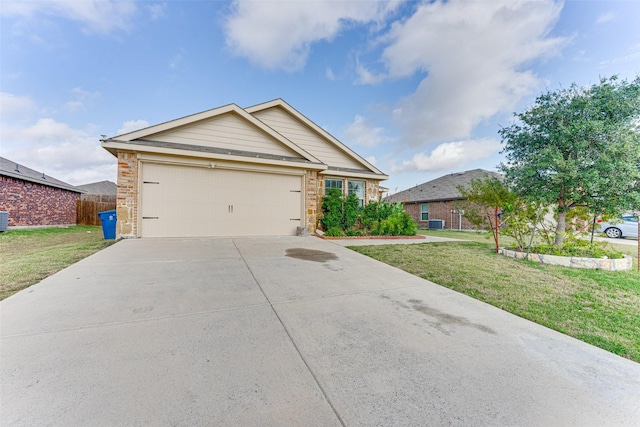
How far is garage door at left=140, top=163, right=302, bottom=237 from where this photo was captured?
7664 mm

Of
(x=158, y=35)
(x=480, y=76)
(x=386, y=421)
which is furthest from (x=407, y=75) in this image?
(x=386, y=421)

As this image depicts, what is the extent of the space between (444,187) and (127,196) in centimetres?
2024

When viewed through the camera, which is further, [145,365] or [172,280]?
[172,280]

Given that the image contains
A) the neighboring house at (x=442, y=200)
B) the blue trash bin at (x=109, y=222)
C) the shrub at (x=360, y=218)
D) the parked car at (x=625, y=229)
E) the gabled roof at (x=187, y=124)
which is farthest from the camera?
the neighboring house at (x=442, y=200)

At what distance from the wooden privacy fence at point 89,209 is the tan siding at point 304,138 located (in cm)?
1291

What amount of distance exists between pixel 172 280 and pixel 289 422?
3.20 meters

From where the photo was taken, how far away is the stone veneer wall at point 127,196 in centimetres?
725

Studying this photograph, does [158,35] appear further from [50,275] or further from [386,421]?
[386,421]

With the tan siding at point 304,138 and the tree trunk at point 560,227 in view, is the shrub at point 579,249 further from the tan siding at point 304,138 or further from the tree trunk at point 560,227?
the tan siding at point 304,138

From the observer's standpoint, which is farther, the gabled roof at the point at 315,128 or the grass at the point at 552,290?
the gabled roof at the point at 315,128

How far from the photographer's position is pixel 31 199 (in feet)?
39.6

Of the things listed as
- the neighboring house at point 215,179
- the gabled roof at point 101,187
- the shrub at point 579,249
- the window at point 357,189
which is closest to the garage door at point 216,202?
the neighboring house at point 215,179

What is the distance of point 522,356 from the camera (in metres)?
2.13

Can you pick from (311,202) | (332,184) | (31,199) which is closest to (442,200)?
(332,184)
